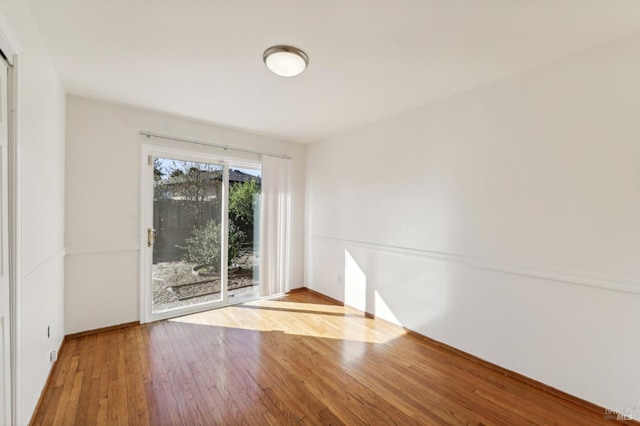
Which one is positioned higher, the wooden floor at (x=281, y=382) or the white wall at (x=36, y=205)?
the white wall at (x=36, y=205)

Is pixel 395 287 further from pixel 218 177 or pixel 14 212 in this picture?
pixel 14 212

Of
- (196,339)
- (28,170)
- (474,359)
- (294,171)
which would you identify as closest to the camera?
(28,170)

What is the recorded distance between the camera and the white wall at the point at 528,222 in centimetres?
181

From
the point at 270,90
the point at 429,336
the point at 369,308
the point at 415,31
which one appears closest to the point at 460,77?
the point at 415,31

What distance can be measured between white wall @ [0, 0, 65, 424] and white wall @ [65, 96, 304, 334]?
38 cm

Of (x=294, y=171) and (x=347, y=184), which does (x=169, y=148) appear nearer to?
(x=294, y=171)

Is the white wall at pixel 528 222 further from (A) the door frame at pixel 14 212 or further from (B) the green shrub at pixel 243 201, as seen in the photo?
(A) the door frame at pixel 14 212

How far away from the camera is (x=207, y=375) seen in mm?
2195

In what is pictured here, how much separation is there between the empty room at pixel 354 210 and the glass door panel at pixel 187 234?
0.09 ft

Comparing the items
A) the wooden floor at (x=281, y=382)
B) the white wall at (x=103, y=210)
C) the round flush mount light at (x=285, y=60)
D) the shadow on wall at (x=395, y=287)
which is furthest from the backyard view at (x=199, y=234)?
the round flush mount light at (x=285, y=60)

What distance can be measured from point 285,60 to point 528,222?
2299 mm

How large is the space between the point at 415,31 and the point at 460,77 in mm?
841

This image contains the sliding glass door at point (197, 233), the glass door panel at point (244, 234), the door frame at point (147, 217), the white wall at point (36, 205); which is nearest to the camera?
the white wall at point (36, 205)

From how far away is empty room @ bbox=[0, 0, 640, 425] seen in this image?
1663mm
